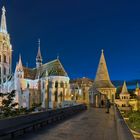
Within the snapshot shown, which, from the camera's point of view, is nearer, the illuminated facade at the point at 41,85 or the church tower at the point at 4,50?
the illuminated facade at the point at 41,85

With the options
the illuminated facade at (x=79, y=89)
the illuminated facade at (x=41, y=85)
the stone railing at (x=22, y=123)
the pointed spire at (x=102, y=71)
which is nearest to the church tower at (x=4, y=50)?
the illuminated facade at (x=41, y=85)

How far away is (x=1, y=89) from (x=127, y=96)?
158 ft

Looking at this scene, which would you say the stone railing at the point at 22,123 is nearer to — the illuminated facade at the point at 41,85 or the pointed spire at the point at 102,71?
the pointed spire at the point at 102,71

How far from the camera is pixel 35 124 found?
13039 mm

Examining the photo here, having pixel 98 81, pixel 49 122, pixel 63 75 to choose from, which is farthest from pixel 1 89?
pixel 49 122

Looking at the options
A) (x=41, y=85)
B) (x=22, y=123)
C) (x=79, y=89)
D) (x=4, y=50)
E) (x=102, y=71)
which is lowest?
(x=22, y=123)

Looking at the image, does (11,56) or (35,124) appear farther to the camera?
(11,56)

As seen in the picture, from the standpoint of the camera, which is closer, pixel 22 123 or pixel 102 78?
pixel 22 123

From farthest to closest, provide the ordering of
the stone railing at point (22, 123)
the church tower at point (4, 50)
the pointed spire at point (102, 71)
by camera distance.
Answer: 1. the church tower at point (4, 50)
2. the pointed spire at point (102, 71)
3. the stone railing at point (22, 123)

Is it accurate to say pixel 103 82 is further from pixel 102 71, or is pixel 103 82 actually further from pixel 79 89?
pixel 79 89

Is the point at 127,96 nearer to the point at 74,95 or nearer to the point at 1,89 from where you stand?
the point at 74,95

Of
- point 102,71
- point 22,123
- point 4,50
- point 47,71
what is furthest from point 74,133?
point 4,50

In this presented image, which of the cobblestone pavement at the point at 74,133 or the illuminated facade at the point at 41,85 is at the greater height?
the illuminated facade at the point at 41,85

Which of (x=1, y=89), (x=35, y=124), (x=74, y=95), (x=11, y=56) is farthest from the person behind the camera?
(x=11, y=56)
